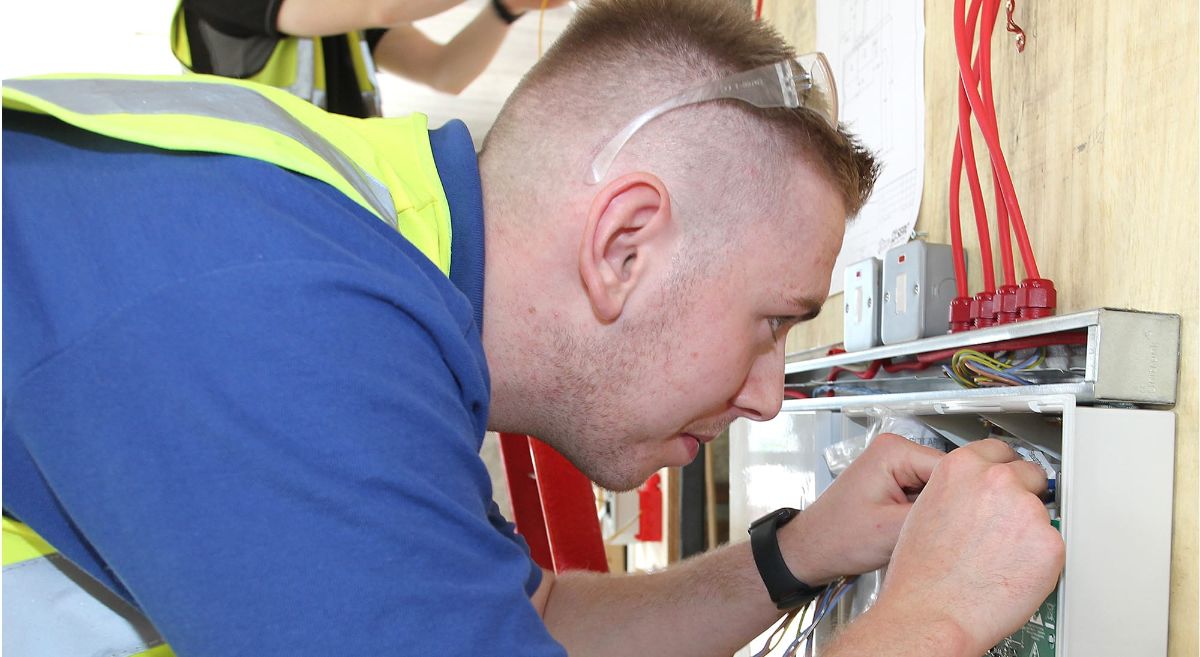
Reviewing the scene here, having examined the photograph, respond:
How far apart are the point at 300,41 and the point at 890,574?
1.10 m

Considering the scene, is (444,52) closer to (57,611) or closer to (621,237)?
(621,237)

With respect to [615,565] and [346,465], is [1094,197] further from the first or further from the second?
[615,565]

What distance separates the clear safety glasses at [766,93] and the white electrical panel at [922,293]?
0.84 ft

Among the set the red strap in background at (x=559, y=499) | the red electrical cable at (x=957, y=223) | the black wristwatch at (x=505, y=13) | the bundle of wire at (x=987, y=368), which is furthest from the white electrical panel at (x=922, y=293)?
the black wristwatch at (x=505, y=13)

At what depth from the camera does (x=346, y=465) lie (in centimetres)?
46

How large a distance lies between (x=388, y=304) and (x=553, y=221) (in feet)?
0.76

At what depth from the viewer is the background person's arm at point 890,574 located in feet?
2.10

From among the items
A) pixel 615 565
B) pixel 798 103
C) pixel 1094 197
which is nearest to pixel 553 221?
pixel 798 103

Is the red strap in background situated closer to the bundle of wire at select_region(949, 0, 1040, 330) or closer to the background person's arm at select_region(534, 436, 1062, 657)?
the background person's arm at select_region(534, 436, 1062, 657)

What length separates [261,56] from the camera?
4.33ft

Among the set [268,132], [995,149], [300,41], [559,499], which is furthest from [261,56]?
[995,149]

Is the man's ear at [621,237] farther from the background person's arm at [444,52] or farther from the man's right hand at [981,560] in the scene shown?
the background person's arm at [444,52]

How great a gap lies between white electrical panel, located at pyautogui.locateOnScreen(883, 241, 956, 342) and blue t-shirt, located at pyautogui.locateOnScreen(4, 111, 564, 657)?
0.62m

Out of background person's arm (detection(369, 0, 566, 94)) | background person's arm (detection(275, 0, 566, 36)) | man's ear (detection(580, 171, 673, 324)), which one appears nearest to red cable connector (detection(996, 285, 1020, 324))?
man's ear (detection(580, 171, 673, 324))
